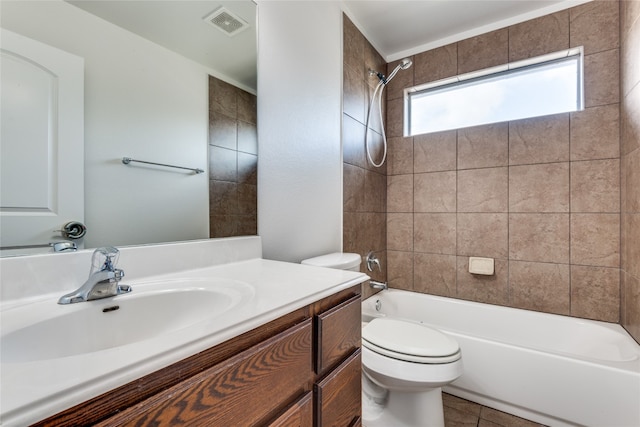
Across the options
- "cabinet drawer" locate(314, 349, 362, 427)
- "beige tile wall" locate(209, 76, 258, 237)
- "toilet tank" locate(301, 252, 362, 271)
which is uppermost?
"beige tile wall" locate(209, 76, 258, 237)

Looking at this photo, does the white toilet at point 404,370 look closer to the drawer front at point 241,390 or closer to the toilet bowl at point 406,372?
the toilet bowl at point 406,372

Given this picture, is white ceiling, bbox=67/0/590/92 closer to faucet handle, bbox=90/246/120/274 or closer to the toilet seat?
faucet handle, bbox=90/246/120/274

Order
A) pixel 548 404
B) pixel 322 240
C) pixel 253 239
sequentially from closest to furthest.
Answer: pixel 253 239 → pixel 548 404 → pixel 322 240

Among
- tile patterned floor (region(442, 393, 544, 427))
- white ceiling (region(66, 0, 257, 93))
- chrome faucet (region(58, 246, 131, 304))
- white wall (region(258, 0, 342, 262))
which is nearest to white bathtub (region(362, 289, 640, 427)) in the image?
tile patterned floor (region(442, 393, 544, 427))

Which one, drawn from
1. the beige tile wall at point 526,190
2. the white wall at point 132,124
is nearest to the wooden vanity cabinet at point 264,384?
the white wall at point 132,124

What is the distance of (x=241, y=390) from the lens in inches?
20.7

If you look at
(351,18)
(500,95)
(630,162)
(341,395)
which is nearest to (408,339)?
(341,395)

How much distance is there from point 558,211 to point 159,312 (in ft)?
7.64

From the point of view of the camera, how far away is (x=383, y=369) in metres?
1.28

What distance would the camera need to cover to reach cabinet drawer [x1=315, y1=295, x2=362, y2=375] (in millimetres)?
734

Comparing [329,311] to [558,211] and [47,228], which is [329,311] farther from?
[558,211]

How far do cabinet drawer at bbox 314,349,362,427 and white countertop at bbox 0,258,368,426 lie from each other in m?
0.24

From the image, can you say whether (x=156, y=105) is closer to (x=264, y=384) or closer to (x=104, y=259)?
(x=104, y=259)

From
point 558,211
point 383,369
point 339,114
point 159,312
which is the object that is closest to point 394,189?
point 339,114
